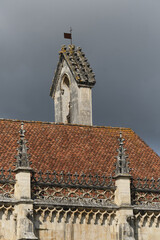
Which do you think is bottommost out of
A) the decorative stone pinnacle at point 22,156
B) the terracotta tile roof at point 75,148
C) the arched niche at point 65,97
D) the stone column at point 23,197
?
the stone column at point 23,197

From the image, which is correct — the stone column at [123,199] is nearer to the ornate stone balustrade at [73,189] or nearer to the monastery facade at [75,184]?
the monastery facade at [75,184]

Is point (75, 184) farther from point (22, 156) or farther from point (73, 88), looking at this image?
point (73, 88)

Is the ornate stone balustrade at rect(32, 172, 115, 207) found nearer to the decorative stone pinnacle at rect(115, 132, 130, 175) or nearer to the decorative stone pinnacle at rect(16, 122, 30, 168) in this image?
the decorative stone pinnacle at rect(115, 132, 130, 175)

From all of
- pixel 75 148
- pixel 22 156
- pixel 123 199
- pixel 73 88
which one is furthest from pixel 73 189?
pixel 73 88

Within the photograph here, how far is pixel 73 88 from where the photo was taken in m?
39.4

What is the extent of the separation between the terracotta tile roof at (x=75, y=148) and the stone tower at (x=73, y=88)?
7.99 ft

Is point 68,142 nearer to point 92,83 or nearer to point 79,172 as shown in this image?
point 79,172

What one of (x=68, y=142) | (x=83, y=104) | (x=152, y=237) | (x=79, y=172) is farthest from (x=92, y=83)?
(x=152, y=237)

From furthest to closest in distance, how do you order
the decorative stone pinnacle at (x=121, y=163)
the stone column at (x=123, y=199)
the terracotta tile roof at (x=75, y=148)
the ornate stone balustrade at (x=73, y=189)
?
the terracotta tile roof at (x=75, y=148), the decorative stone pinnacle at (x=121, y=163), the stone column at (x=123, y=199), the ornate stone balustrade at (x=73, y=189)

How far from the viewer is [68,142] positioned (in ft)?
114

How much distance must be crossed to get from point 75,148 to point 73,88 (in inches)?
231

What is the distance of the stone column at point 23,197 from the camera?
1154 inches

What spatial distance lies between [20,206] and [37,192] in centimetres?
127

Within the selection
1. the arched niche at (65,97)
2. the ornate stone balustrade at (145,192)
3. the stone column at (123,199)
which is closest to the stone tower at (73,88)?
the arched niche at (65,97)
